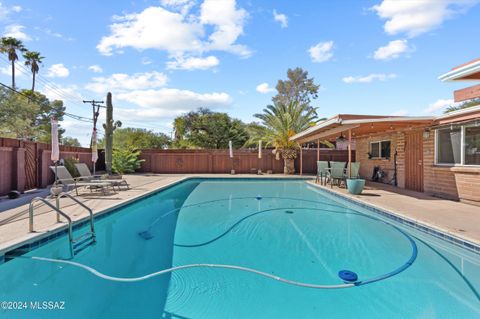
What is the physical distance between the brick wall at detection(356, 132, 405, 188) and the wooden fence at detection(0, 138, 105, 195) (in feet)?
44.3

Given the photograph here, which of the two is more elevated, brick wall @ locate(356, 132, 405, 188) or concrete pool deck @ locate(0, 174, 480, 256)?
brick wall @ locate(356, 132, 405, 188)

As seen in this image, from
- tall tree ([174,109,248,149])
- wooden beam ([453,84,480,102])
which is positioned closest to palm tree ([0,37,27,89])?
tall tree ([174,109,248,149])

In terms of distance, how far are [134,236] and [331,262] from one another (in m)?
3.79

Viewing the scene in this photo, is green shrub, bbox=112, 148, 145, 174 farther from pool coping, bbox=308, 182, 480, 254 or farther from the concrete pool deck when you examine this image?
pool coping, bbox=308, 182, 480, 254

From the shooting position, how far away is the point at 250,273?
3.78 meters

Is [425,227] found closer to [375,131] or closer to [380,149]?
[375,131]

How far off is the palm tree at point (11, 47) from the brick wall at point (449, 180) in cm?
3414

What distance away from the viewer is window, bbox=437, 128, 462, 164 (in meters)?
7.82

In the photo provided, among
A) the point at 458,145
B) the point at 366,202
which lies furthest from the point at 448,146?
the point at 366,202

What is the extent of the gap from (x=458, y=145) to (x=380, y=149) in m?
4.63

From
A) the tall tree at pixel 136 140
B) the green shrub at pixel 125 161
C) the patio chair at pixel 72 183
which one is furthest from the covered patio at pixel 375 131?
the tall tree at pixel 136 140

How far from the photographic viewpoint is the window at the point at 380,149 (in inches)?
464

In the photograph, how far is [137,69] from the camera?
52.4 ft

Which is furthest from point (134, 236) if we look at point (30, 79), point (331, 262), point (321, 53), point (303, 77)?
point (30, 79)
